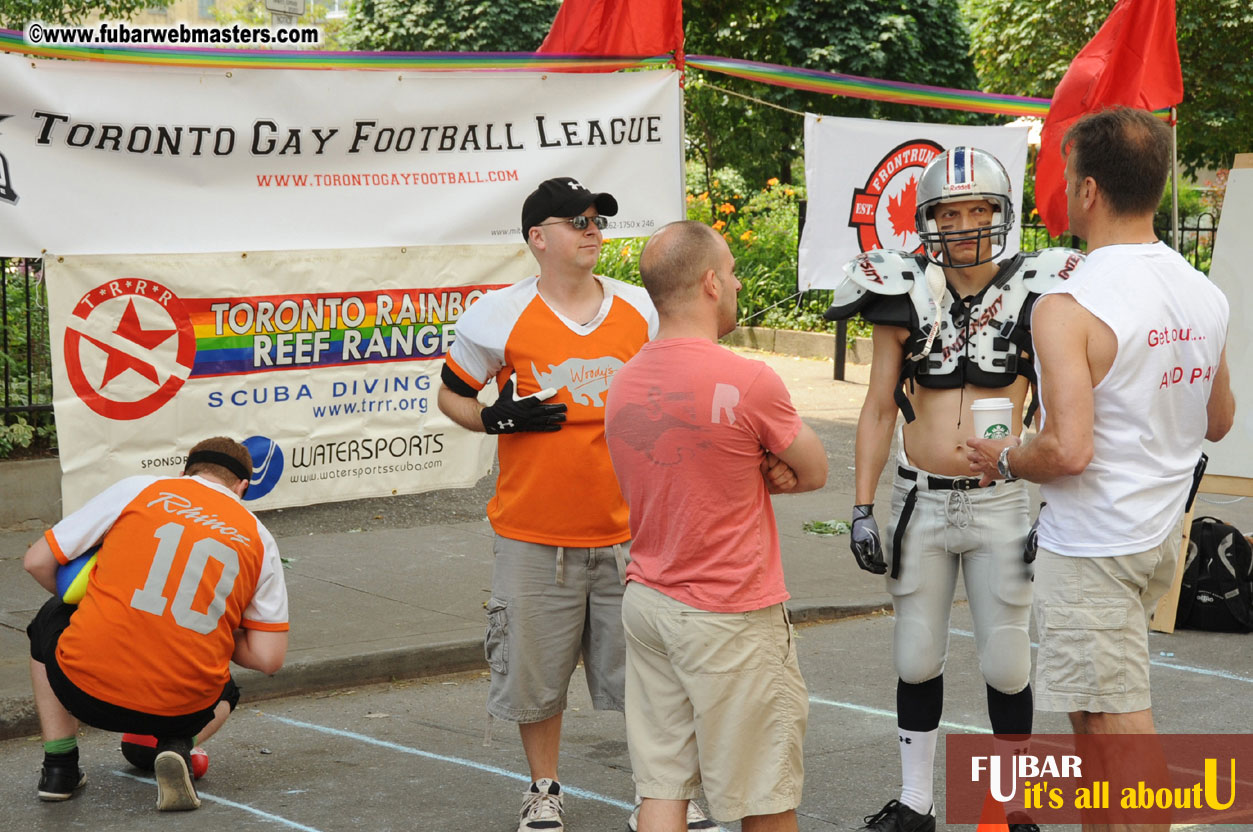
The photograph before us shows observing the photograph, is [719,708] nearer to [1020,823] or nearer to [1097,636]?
[1097,636]

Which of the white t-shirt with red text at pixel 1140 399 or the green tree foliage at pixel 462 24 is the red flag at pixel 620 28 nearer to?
the white t-shirt with red text at pixel 1140 399

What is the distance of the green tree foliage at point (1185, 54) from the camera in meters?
21.8

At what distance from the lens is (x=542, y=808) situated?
14.8 feet

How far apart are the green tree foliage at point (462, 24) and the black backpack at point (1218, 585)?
87.7 ft

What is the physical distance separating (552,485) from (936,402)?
122cm

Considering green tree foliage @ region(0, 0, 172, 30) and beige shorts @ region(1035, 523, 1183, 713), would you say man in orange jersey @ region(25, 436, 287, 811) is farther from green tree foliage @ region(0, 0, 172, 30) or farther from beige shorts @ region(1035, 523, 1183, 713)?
green tree foliage @ region(0, 0, 172, 30)

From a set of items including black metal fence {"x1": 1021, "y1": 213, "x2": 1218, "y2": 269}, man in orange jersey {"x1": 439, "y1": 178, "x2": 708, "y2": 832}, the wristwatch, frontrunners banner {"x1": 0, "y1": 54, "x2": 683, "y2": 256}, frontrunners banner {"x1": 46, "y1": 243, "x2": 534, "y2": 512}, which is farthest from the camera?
black metal fence {"x1": 1021, "y1": 213, "x2": 1218, "y2": 269}

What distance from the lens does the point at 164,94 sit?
226 inches

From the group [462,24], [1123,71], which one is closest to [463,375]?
[1123,71]

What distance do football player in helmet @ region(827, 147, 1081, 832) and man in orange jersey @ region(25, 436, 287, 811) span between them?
1.99 metres

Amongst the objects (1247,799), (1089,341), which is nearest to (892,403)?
(1089,341)

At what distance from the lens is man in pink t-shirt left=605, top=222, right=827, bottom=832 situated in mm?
3398

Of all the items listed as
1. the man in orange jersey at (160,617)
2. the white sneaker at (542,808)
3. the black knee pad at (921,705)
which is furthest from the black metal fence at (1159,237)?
the man in orange jersey at (160,617)

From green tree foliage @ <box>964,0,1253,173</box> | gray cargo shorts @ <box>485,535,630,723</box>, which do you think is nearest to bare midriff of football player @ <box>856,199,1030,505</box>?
gray cargo shorts @ <box>485,535,630,723</box>
